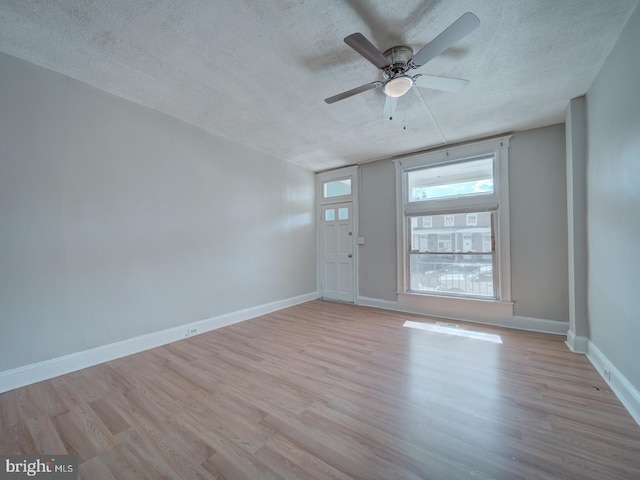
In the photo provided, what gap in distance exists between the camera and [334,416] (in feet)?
5.91

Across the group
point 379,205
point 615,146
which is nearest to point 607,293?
point 615,146

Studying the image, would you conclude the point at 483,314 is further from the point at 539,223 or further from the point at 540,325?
the point at 539,223

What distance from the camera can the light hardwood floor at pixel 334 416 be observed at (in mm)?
1409

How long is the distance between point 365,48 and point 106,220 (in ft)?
9.62

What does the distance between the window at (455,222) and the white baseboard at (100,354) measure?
3043mm

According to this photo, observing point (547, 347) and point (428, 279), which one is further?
point (428, 279)

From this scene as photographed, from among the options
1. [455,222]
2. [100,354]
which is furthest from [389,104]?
[100,354]

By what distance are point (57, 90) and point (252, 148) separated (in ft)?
7.49

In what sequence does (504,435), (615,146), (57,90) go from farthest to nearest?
(57,90), (615,146), (504,435)

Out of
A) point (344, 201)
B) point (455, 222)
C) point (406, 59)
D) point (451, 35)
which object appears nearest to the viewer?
point (451, 35)

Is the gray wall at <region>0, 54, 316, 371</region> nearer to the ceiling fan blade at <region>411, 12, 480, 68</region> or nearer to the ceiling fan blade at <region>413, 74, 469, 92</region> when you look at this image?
the ceiling fan blade at <region>413, 74, 469, 92</region>

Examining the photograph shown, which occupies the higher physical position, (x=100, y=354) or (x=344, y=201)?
(x=344, y=201)

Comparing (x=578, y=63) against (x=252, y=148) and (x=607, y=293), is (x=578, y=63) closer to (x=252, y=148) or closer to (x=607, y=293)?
(x=607, y=293)

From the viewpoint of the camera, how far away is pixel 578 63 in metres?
2.26
